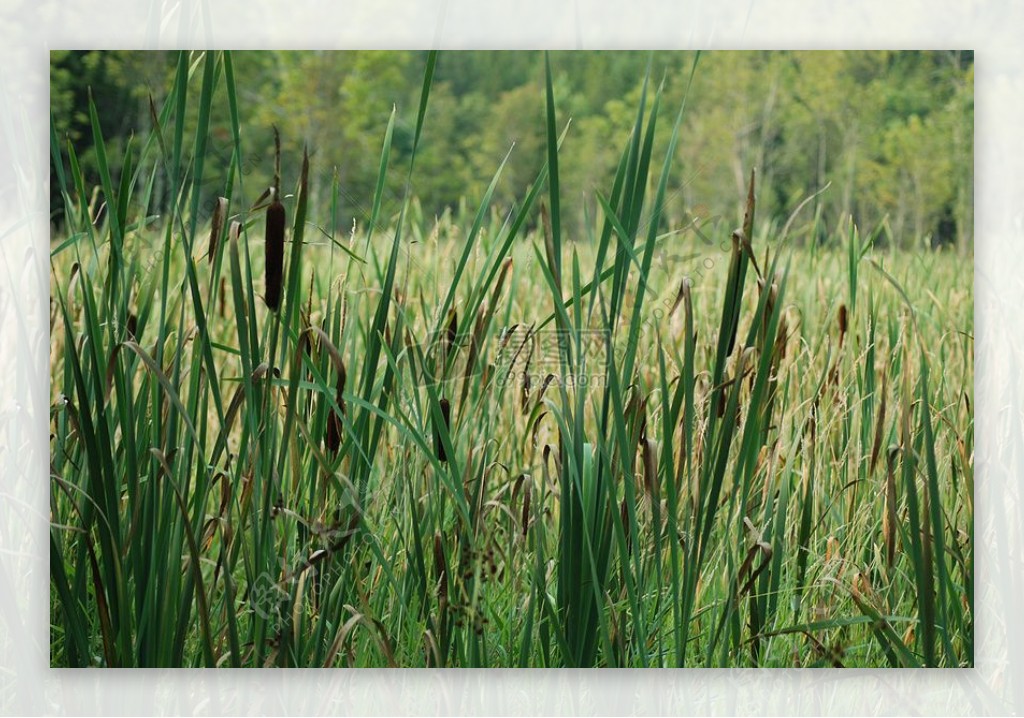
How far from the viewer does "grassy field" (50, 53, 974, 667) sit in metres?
2.11

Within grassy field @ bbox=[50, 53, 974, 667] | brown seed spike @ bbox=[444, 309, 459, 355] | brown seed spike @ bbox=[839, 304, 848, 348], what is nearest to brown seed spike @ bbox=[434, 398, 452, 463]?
grassy field @ bbox=[50, 53, 974, 667]

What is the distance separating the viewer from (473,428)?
211cm

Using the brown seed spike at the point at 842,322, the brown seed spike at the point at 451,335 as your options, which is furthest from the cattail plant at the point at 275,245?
the brown seed spike at the point at 842,322

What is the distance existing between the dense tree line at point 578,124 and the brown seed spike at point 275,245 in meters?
0.07

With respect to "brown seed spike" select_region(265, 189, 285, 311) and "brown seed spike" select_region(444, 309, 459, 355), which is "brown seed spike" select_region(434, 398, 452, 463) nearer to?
"brown seed spike" select_region(444, 309, 459, 355)

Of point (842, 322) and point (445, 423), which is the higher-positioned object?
point (842, 322)

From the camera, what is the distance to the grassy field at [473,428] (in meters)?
2.11

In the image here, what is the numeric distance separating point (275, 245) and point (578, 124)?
0.71 metres

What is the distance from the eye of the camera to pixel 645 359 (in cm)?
213

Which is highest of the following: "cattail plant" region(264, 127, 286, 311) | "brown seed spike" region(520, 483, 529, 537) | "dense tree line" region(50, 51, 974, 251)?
"dense tree line" region(50, 51, 974, 251)

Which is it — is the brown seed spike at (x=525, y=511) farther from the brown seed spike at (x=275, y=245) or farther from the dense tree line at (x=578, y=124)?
the brown seed spike at (x=275, y=245)

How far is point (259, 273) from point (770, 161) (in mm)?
1158

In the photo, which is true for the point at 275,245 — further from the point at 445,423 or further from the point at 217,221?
the point at 445,423

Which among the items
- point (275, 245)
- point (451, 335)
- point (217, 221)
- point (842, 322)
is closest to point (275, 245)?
point (275, 245)
